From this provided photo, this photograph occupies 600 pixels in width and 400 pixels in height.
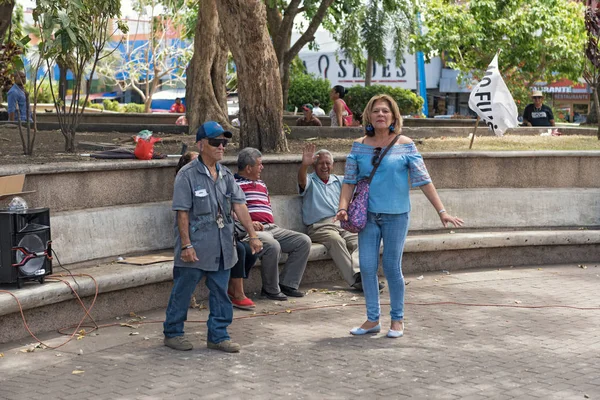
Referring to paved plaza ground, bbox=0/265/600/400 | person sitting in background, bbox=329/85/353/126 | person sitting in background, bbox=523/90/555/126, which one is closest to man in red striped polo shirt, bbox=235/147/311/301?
paved plaza ground, bbox=0/265/600/400

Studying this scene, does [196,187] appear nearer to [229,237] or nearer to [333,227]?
[229,237]

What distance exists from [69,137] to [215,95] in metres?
6.00

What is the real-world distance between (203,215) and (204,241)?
0.19 metres

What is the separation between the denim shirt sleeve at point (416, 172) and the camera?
24.4 feet

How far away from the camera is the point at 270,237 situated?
891 centimetres

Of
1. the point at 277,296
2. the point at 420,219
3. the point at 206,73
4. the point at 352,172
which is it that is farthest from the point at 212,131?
the point at 206,73

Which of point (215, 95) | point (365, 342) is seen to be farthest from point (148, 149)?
point (215, 95)

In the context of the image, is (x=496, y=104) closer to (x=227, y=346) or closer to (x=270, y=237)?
(x=270, y=237)

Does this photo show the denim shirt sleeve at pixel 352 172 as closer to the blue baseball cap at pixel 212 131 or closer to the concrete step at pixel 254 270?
the blue baseball cap at pixel 212 131

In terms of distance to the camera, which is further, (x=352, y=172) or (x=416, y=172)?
(x=352, y=172)

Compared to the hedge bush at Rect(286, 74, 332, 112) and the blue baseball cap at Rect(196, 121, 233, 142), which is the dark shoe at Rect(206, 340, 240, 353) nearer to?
the blue baseball cap at Rect(196, 121, 233, 142)

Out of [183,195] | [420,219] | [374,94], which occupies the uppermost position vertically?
[374,94]

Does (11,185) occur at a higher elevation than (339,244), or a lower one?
higher

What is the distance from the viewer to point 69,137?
1134 centimetres
